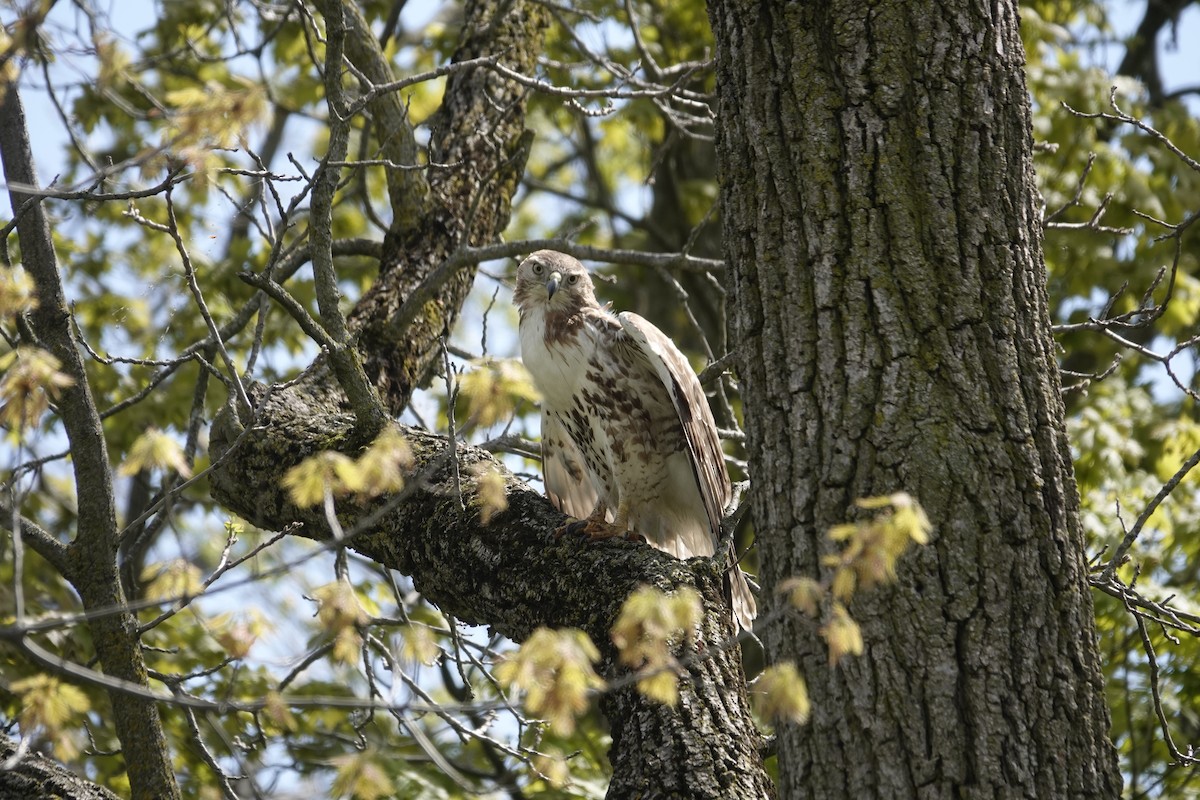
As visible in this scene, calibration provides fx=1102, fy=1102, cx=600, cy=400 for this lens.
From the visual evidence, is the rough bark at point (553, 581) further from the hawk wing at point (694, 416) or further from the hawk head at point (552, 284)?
the hawk head at point (552, 284)

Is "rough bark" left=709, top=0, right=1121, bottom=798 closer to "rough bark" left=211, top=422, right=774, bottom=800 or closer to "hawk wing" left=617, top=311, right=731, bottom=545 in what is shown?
"rough bark" left=211, top=422, right=774, bottom=800

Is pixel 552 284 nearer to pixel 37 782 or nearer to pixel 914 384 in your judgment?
pixel 914 384

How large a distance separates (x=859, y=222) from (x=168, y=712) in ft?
14.3

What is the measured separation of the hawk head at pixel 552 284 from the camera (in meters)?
4.37

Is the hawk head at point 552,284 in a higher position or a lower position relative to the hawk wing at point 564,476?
higher

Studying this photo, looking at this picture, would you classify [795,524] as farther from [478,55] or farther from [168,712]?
[168,712]

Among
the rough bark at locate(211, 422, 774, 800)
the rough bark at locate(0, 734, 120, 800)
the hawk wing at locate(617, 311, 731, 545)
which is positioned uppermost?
the hawk wing at locate(617, 311, 731, 545)

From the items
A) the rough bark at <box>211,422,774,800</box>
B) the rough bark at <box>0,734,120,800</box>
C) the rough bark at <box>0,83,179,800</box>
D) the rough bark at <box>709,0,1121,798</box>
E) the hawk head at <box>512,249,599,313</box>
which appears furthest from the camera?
the hawk head at <box>512,249,599,313</box>

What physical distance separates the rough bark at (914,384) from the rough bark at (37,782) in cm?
175

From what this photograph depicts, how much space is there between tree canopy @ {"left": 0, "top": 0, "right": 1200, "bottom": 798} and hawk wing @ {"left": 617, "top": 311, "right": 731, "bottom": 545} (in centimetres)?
25

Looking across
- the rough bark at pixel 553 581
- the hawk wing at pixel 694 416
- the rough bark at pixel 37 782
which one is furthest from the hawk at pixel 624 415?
the rough bark at pixel 37 782

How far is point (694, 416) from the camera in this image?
155 inches

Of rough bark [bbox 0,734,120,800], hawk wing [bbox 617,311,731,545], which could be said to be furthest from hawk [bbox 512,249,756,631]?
rough bark [bbox 0,734,120,800]

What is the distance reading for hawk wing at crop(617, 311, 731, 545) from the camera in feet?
12.8
